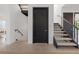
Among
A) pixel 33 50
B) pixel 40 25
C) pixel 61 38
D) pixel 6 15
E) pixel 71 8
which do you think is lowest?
pixel 33 50

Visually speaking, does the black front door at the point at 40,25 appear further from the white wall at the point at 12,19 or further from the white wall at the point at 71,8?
the white wall at the point at 71,8

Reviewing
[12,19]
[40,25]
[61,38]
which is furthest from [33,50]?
[12,19]

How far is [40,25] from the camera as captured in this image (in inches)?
110

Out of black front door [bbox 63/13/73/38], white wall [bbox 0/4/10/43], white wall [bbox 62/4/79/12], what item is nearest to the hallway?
white wall [bbox 0/4/10/43]

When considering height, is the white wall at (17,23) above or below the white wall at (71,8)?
below

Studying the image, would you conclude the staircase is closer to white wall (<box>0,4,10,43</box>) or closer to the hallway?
the hallway

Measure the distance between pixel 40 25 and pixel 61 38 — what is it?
400 mm

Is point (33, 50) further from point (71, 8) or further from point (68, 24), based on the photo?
point (71, 8)

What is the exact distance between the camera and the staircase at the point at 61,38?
109 inches

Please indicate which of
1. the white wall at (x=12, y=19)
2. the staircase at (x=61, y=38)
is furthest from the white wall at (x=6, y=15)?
the staircase at (x=61, y=38)

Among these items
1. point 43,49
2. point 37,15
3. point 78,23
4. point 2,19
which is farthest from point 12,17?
point 78,23

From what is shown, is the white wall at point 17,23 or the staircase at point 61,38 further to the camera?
the white wall at point 17,23

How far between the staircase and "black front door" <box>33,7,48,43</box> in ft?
0.55

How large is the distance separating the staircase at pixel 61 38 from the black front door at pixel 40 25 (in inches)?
6.5
